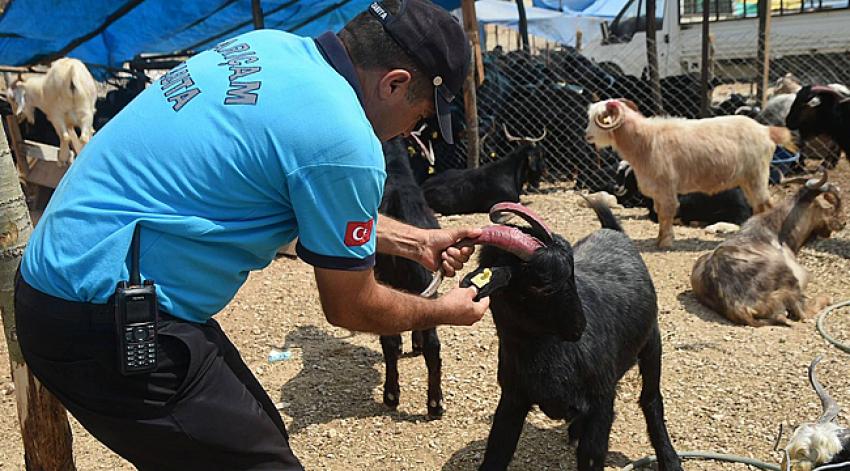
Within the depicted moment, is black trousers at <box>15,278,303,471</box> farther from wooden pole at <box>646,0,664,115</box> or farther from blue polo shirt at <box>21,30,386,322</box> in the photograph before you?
wooden pole at <box>646,0,664,115</box>

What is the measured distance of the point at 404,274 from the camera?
4.69 meters

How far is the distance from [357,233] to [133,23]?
34.8 ft

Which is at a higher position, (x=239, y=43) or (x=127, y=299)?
(x=239, y=43)

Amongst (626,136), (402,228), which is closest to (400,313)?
(402,228)

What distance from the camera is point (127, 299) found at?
6.22 ft

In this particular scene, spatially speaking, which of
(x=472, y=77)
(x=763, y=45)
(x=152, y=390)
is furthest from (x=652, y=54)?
(x=152, y=390)

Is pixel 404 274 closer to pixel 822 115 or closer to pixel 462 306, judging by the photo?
pixel 462 306

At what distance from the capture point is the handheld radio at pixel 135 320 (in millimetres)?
1897

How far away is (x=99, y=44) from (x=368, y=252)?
12.6 m

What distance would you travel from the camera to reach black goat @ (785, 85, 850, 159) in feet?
27.5

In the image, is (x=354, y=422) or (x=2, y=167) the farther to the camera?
(x=354, y=422)

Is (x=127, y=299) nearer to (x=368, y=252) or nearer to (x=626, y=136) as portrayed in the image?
(x=368, y=252)

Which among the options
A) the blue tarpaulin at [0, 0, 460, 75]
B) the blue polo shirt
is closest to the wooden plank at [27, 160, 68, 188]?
the blue tarpaulin at [0, 0, 460, 75]

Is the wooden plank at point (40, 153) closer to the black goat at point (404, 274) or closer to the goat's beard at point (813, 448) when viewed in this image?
the black goat at point (404, 274)
